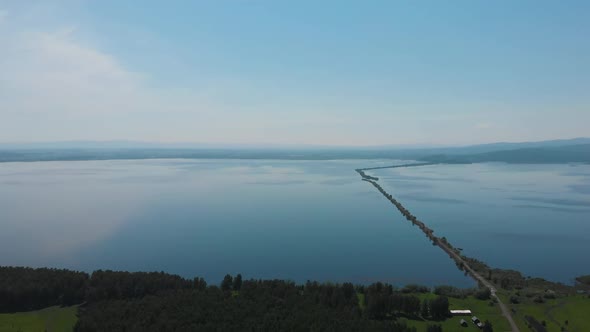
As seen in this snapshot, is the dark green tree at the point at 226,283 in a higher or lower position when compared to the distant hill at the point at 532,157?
lower

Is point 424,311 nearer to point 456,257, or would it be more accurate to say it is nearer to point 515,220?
point 456,257

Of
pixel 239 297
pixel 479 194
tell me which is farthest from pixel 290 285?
pixel 479 194

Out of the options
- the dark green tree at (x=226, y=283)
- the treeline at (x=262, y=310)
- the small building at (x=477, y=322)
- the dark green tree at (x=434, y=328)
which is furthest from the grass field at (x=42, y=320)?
the small building at (x=477, y=322)

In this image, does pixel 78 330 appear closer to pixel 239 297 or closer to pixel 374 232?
pixel 239 297

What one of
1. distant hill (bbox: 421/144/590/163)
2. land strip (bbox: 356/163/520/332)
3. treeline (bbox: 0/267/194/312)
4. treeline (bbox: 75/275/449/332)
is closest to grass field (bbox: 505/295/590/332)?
land strip (bbox: 356/163/520/332)

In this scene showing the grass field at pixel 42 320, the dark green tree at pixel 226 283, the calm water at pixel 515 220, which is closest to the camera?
the grass field at pixel 42 320

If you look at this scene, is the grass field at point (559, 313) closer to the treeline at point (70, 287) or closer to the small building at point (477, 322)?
the small building at point (477, 322)

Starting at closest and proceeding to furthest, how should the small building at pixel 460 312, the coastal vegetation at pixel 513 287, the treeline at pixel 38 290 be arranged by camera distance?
the coastal vegetation at pixel 513 287 < the small building at pixel 460 312 < the treeline at pixel 38 290
